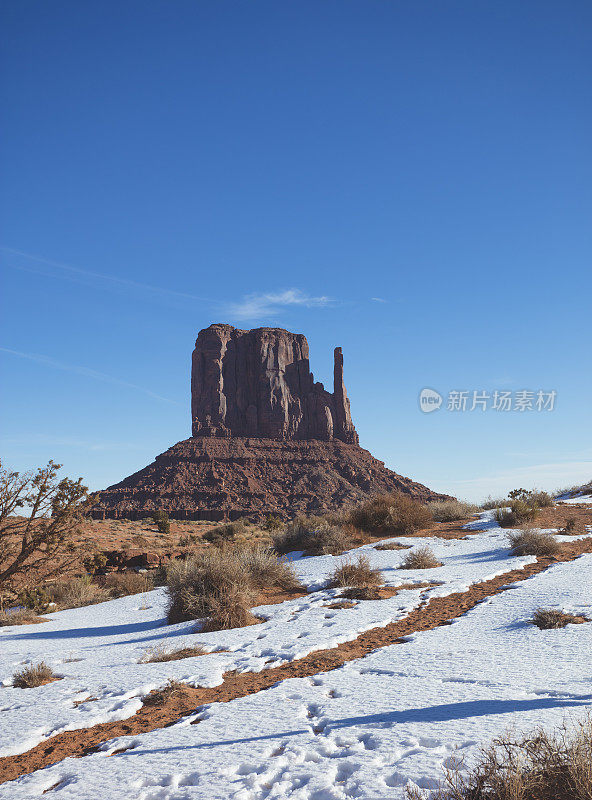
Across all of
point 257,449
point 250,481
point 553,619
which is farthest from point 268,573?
point 257,449

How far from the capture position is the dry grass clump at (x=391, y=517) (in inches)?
643

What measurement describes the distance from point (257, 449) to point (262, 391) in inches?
717

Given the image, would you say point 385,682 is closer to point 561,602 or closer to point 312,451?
point 561,602

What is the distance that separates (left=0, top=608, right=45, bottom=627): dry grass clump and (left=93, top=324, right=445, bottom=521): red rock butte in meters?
55.4

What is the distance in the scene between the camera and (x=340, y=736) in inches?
144

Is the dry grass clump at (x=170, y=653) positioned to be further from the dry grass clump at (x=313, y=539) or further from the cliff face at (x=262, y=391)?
the cliff face at (x=262, y=391)

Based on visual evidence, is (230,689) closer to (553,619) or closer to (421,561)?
(553,619)

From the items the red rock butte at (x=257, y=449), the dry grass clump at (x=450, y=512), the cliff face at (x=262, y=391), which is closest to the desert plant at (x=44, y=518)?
the dry grass clump at (x=450, y=512)

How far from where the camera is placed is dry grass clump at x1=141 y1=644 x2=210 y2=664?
252 inches

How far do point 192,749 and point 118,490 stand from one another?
257 feet

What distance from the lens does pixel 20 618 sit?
10.6m

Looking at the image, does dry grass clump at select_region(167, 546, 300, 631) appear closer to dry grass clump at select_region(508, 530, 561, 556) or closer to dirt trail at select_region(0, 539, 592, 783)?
dirt trail at select_region(0, 539, 592, 783)

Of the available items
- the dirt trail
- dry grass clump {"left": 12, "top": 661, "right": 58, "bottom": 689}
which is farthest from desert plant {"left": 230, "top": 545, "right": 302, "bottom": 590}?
dry grass clump {"left": 12, "top": 661, "right": 58, "bottom": 689}

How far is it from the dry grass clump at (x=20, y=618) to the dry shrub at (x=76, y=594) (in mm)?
1406
